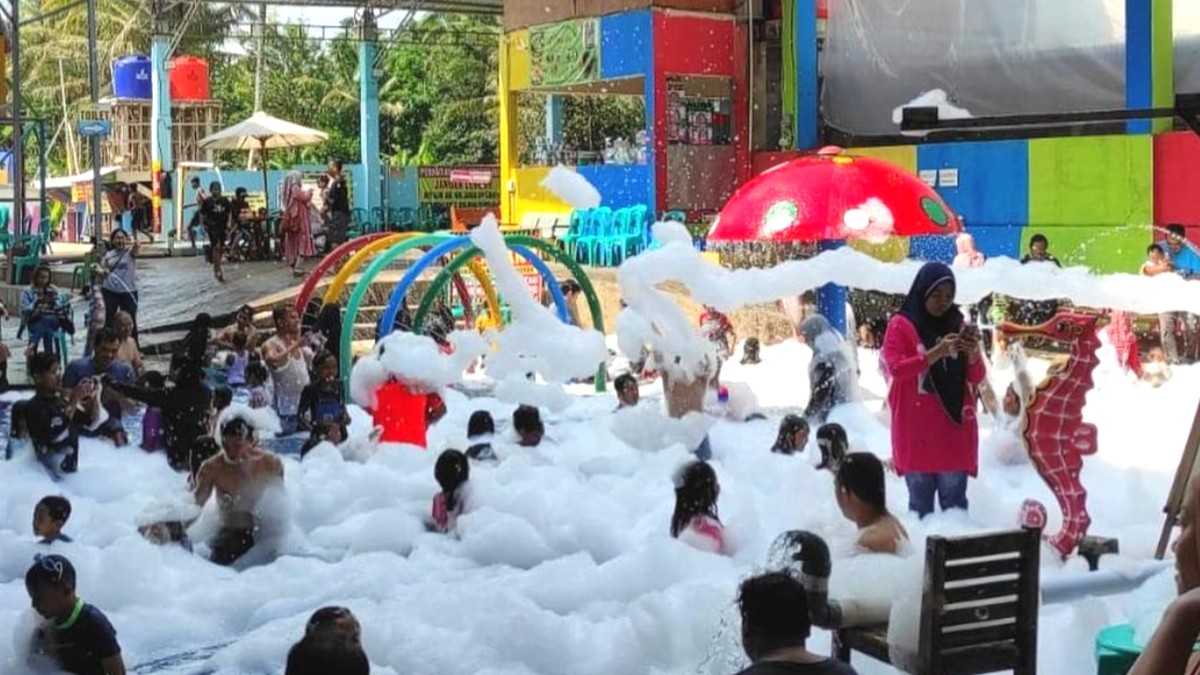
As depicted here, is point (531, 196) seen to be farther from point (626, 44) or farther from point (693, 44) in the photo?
point (693, 44)

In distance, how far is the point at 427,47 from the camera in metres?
44.4

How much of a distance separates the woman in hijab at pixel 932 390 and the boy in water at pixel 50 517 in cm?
419

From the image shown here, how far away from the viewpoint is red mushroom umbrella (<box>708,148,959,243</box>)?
1426 cm

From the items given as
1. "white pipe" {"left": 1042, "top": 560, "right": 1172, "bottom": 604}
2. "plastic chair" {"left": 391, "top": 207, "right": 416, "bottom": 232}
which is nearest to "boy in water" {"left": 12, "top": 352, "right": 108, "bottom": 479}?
"white pipe" {"left": 1042, "top": 560, "right": 1172, "bottom": 604}

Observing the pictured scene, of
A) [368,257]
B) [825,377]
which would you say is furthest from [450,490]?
[368,257]

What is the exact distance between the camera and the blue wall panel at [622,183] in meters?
22.0

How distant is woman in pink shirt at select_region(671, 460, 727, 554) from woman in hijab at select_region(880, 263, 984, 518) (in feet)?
3.20

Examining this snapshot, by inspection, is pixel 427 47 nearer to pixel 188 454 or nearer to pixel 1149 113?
pixel 188 454

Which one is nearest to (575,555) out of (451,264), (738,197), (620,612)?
(620,612)

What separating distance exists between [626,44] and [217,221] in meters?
6.53

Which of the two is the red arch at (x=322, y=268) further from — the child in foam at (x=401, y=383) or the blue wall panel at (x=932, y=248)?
the blue wall panel at (x=932, y=248)

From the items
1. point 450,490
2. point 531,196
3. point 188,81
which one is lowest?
point 450,490

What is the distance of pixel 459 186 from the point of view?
3198cm

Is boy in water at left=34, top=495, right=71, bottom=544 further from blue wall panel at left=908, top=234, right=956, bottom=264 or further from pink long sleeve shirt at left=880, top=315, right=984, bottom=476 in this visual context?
blue wall panel at left=908, top=234, right=956, bottom=264
